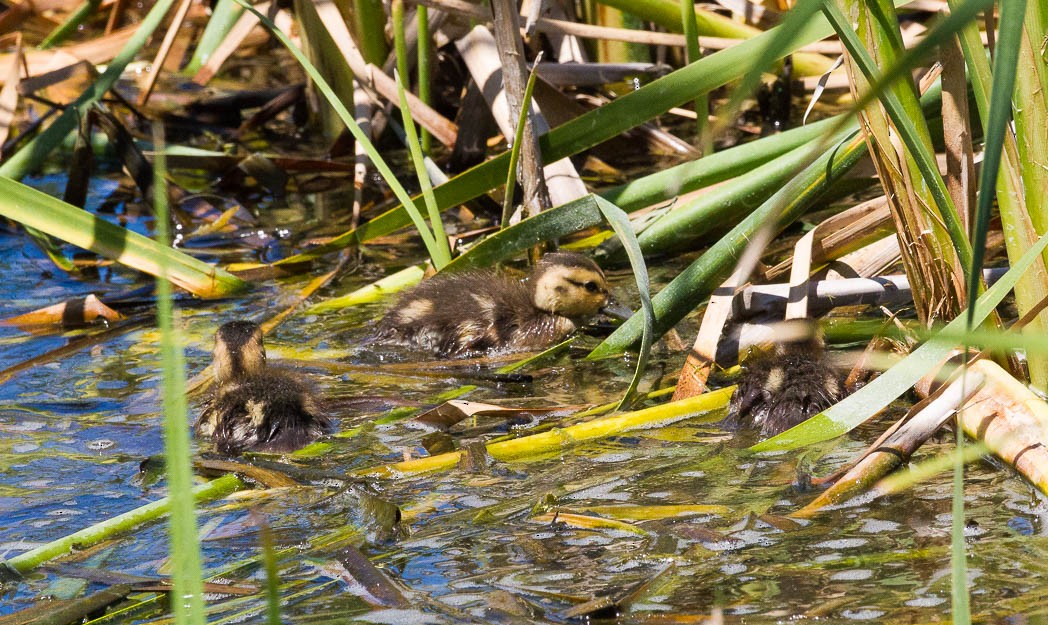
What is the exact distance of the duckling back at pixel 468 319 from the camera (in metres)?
4.09

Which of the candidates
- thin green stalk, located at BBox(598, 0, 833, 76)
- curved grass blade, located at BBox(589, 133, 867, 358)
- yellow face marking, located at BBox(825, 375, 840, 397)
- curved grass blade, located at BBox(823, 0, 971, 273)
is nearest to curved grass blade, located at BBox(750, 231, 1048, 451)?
curved grass blade, located at BBox(823, 0, 971, 273)

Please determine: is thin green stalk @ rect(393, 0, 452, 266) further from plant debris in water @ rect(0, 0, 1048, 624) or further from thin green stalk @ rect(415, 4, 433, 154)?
thin green stalk @ rect(415, 4, 433, 154)

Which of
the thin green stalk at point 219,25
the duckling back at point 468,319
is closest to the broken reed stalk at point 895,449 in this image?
the duckling back at point 468,319

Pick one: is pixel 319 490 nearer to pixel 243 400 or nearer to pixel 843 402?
pixel 243 400

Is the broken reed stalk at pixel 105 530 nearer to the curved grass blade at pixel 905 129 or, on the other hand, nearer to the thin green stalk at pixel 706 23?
the curved grass blade at pixel 905 129

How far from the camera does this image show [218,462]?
294 cm

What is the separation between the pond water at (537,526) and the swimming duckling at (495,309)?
0.37 metres

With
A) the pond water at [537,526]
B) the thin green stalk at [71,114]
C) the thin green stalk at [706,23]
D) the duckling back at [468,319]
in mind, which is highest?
the thin green stalk at [706,23]

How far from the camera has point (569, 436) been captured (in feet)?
9.87

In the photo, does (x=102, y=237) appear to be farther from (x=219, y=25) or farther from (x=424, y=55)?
(x=219, y=25)

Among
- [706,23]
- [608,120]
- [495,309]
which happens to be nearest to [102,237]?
[495,309]

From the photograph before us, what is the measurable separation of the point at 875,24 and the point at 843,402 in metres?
0.81

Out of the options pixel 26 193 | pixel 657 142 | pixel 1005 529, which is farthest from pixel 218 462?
pixel 657 142

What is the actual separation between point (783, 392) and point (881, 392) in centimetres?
44
